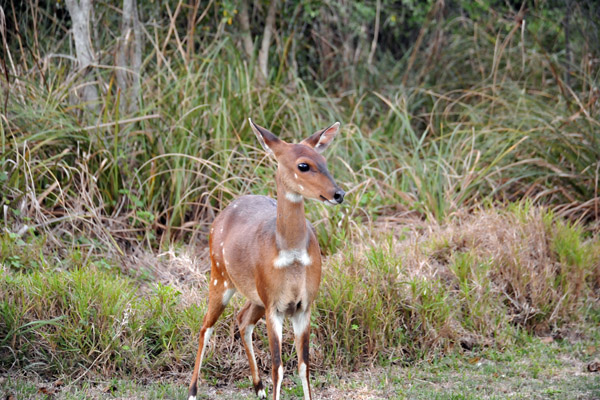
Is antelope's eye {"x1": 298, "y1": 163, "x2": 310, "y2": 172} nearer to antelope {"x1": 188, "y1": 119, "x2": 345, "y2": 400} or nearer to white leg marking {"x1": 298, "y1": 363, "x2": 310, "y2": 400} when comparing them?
antelope {"x1": 188, "y1": 119, "x2": 345, "y2": 400}

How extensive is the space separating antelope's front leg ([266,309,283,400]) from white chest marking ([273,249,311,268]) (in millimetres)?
294

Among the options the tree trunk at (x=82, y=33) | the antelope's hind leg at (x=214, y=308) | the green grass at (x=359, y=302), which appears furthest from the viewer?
the tree trunk at (x=82, y=33)

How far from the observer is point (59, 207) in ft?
23.1

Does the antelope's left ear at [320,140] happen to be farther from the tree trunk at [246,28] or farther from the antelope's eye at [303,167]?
the tree trunk at [246,28]

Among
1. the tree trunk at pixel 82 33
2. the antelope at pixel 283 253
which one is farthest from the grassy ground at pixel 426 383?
the tree trunk at pixel 82 33

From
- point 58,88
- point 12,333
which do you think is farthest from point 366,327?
point 58,88

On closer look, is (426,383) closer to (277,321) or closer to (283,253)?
(277,321)

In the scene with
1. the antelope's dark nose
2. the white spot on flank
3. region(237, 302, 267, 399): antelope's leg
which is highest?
the antelope's dark nose

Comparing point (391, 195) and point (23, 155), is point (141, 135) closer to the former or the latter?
point (23, 155)

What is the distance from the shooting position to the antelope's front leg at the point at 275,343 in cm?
420

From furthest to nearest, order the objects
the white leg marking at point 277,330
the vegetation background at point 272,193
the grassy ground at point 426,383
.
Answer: the vegetation background at point 272,193 → the grassy ground at point 426,383 → the white leg marking at point 277,330

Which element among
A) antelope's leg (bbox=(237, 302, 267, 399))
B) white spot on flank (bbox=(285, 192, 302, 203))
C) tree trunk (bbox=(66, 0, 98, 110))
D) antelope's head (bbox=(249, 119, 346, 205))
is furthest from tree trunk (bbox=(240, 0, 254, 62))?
white spot on flank (bbox=(285, 192, 302, 203))

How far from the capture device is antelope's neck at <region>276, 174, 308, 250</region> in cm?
405

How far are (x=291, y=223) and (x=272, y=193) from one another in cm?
315
